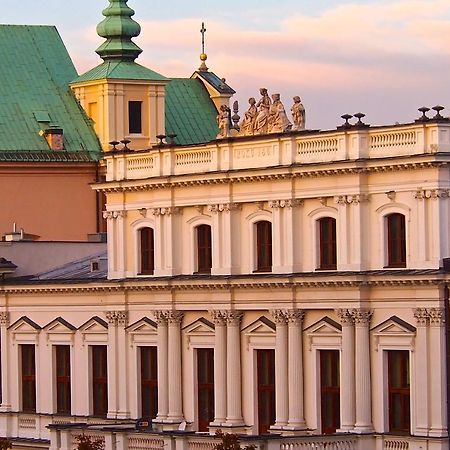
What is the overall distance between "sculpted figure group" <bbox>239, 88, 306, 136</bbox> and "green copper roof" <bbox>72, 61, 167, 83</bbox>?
27.0m

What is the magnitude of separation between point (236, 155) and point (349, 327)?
8.88 metres


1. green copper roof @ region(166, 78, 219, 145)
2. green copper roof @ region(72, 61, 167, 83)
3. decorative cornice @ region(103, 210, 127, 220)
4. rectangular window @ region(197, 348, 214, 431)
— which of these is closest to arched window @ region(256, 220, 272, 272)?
rectangular window @ region(197, 348, 214, 431)

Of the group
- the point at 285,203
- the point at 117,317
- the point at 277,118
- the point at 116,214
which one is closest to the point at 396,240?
the point at 285,203

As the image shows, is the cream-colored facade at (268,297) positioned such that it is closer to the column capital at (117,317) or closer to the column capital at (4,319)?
the column capital at (117,317)

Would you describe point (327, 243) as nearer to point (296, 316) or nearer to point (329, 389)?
point (296, 316)

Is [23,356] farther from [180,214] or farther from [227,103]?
[227,103]

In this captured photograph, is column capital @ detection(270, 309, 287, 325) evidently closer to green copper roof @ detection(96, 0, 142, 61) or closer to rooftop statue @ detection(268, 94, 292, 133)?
rooftop statue @ detection(268, 94, 292, 133)

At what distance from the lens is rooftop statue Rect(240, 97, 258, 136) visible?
96.0 meters

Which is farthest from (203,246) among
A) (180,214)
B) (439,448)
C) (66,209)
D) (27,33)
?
(27,33)

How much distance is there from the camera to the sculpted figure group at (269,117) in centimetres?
9438

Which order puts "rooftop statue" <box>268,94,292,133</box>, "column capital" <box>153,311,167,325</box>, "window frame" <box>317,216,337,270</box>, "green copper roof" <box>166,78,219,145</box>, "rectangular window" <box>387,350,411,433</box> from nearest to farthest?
"rectangular window" <box>387,350,411,433</box>
"window frame" <box>317,216,337,270</box>
"rooftop statue" <box>268,94,292,133</box>
"column capital" <box>153,311,167,325</box>
"green copper roof" <box>166,78,219,145</box>

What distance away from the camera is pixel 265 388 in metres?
94.6

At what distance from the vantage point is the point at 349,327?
90.8 metres

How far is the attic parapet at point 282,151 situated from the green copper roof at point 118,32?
21.7 meters
